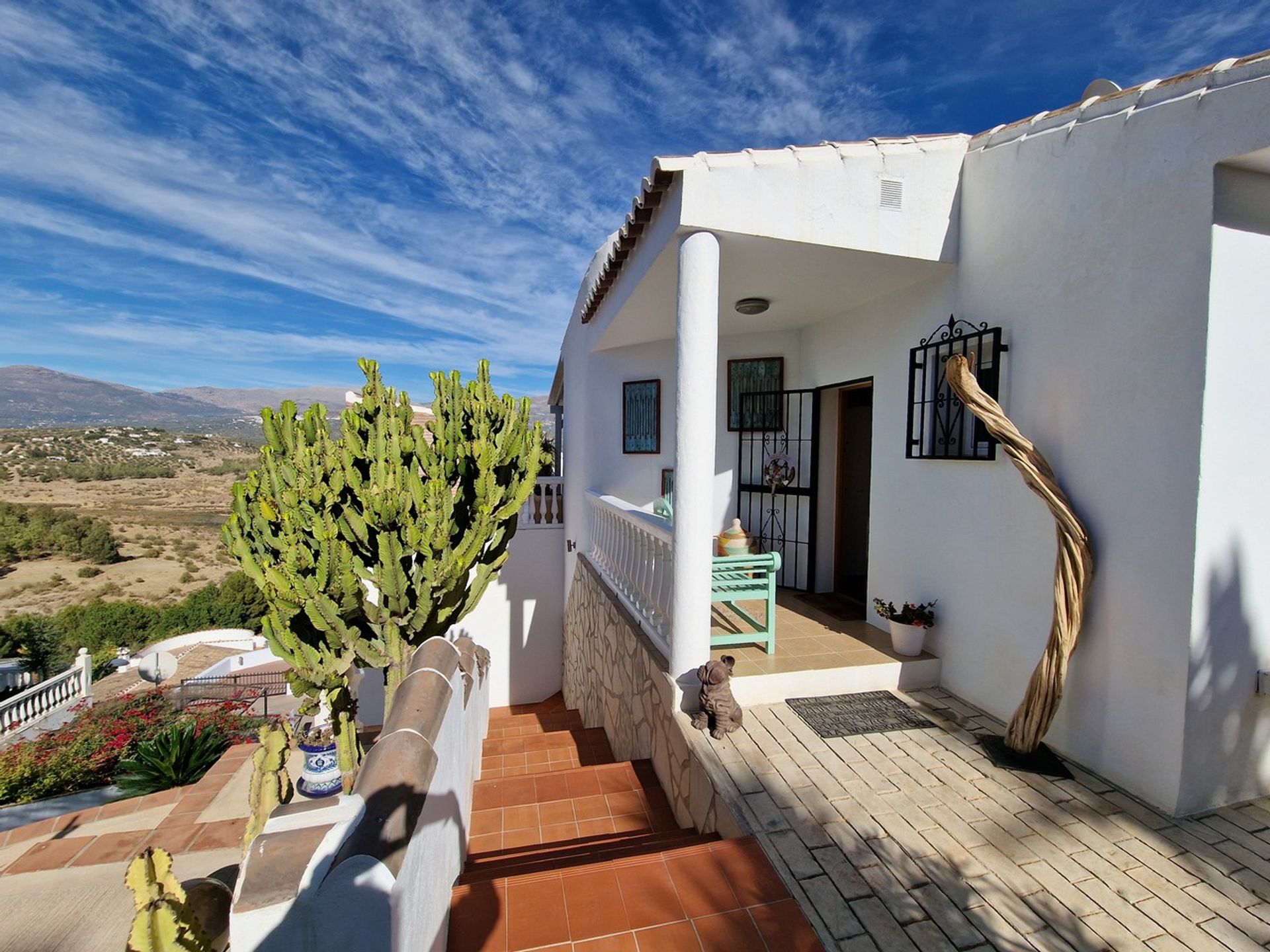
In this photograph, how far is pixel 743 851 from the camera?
2.77 metres

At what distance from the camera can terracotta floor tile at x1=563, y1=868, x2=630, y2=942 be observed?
90.4 inches

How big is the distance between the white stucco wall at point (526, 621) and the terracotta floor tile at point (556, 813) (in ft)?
22.3

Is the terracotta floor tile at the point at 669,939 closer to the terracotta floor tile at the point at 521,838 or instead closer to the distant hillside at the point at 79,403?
the terracotta floor tile at the point at 521,838

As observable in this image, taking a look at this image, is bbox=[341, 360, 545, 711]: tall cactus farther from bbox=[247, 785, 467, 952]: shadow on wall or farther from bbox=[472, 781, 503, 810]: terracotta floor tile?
bbox=[247, 785, 467, 952]: shadow on wall

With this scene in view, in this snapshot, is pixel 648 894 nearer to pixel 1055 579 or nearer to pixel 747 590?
pixel 747 590

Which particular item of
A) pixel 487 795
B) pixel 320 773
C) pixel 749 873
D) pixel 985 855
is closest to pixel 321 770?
pixel 320 773

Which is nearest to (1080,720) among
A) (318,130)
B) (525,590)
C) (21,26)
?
(525,590)

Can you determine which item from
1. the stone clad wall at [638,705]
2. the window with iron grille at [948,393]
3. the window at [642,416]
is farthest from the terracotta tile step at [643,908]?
the window at [642,416]

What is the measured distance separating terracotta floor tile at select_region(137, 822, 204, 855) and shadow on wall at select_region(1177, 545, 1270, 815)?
897 centimetres

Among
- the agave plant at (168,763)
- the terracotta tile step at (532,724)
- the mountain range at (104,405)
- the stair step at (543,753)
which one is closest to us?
the stair step at (543,753)

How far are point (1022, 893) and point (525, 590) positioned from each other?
9.33 m

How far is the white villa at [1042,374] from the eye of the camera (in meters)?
3.06

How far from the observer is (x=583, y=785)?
14.3 feet

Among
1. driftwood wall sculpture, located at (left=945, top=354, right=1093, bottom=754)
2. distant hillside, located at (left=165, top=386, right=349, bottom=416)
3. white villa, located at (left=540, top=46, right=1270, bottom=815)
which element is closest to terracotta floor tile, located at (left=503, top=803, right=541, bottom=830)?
white villa, located at (left=540, top=46, right=1270, bottom=815)
